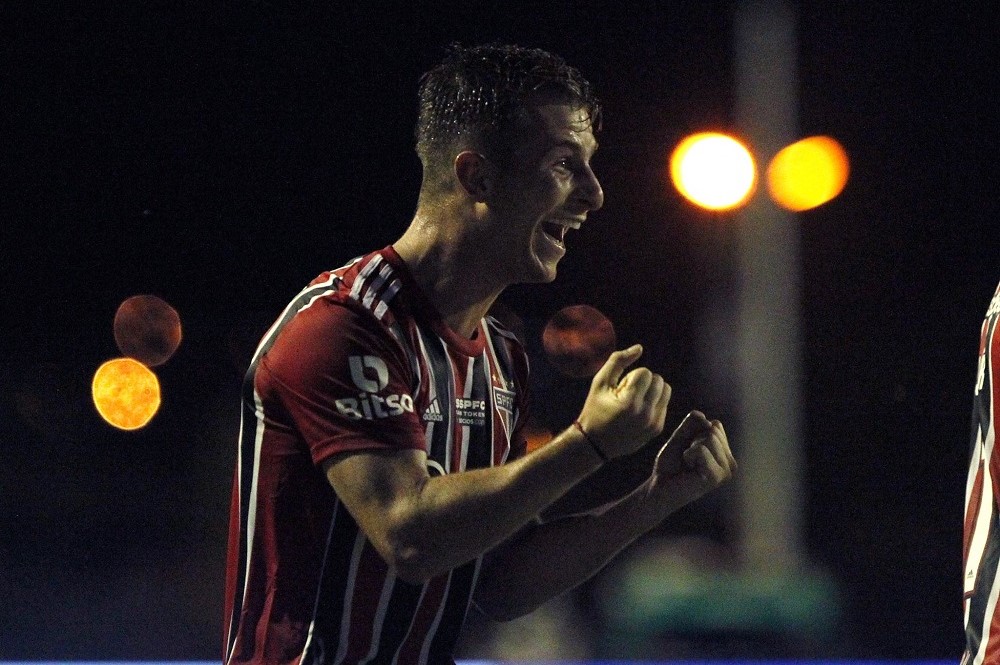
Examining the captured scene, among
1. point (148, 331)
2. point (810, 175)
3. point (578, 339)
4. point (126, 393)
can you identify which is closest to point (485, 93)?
point (578, 339)

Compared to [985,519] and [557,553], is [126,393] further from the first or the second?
[985,519]

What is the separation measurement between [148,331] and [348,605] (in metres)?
5.56

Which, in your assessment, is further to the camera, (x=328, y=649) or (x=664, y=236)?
(x=664, y=236)

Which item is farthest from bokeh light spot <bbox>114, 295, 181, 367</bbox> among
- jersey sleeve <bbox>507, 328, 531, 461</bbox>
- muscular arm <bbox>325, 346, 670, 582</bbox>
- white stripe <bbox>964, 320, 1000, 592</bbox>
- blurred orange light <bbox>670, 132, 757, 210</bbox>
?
white stripe <bbox>964, 320, 1000, 592</bbox>

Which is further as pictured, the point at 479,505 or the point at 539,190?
the point at 539,190

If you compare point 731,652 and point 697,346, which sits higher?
point 697,346

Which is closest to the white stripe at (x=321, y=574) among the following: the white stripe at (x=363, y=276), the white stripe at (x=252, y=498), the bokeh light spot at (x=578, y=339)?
the white stripe at (x=252, y=498)

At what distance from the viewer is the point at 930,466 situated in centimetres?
647

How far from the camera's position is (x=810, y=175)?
7.70 m

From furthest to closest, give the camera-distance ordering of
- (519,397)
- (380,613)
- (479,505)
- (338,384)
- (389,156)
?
(389,156), (519,397), (380,613), (338,384), (479,505)

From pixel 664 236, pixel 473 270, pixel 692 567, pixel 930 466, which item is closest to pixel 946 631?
pixel 930 466

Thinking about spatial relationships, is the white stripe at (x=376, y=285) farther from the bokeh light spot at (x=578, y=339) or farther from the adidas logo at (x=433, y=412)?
the bokeh light spot at (x=578, y=339)

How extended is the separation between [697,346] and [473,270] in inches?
191

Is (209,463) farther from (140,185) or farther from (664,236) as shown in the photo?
(664,236)
